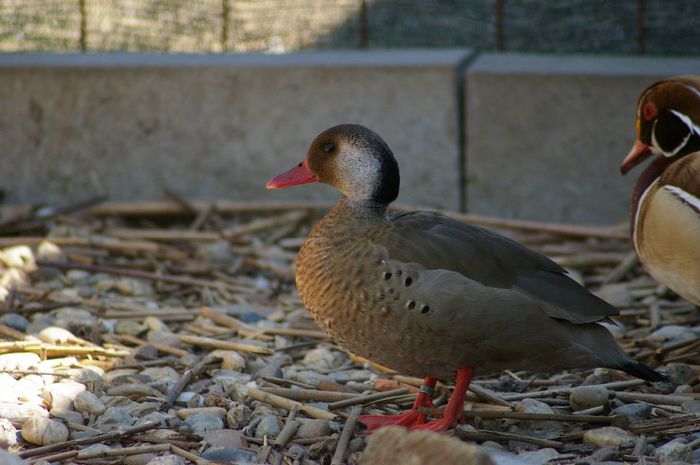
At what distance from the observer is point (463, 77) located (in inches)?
231

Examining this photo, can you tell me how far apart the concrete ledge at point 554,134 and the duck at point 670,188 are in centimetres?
125

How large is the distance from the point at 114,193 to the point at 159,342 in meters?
2.32

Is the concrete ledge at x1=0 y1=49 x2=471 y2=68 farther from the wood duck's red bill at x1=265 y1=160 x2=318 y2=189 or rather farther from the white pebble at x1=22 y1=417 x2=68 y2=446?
the white pebble at x1=22 y1=417 x2=68 y2=446

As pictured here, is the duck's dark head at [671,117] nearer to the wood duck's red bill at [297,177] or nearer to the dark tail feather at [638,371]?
the dark tail feather at [638,371]

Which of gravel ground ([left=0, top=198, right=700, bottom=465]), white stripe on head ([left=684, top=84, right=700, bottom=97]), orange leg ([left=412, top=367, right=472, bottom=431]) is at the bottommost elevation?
gravel ground ([left=0, top=198, right=700, bottom=465])

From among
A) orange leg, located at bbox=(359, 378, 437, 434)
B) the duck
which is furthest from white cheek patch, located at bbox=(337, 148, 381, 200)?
the duck

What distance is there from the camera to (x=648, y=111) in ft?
14.1

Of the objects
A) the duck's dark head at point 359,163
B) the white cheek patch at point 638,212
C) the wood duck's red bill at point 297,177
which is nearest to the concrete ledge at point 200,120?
the white cheek patch at point 638,212

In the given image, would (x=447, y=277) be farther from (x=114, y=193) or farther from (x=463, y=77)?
(x=114, y=193)

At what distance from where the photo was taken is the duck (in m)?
3.81

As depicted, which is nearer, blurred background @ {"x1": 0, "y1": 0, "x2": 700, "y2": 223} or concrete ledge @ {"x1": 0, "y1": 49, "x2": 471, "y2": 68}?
blurred background @ {"x1": 0, "y1": 0, "x2": 700, "y2": 223}

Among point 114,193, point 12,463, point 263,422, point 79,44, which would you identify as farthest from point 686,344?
point 79,44

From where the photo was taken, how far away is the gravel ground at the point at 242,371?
10.3 feet

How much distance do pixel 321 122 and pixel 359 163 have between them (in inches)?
101
